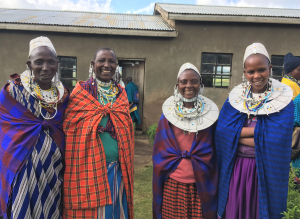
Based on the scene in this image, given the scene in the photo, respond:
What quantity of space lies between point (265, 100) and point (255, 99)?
0.26ft

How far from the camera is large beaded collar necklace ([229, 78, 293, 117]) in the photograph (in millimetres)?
2023

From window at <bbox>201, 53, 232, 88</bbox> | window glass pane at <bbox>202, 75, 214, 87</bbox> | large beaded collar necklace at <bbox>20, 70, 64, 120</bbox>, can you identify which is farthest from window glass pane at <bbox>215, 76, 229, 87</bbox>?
large beaded collar necklace at <bbox>20, 70, 64, 120</bbox>

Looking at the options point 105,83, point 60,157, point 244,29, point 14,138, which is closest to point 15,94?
point 14,138

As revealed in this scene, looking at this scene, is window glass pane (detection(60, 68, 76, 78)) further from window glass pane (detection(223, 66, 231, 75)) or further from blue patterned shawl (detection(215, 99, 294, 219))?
blue patterned shawl (detection(215, 99, 294, 219))

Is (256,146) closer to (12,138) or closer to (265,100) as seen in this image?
(265,100)

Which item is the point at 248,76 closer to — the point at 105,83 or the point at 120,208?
the point at 105,83

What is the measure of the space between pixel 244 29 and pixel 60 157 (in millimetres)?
6485

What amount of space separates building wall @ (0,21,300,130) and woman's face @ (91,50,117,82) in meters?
4.70

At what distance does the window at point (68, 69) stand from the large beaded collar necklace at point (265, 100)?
227 inches

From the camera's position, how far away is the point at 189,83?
2.32 metres

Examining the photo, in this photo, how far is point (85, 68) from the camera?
22.9ft

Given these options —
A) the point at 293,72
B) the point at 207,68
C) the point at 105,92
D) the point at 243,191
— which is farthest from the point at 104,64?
the point at 207,68

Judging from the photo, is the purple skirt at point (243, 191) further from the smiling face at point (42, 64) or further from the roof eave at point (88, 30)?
the roof eave at point (88, 30)

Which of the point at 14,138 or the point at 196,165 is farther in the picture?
the point at 196,165
